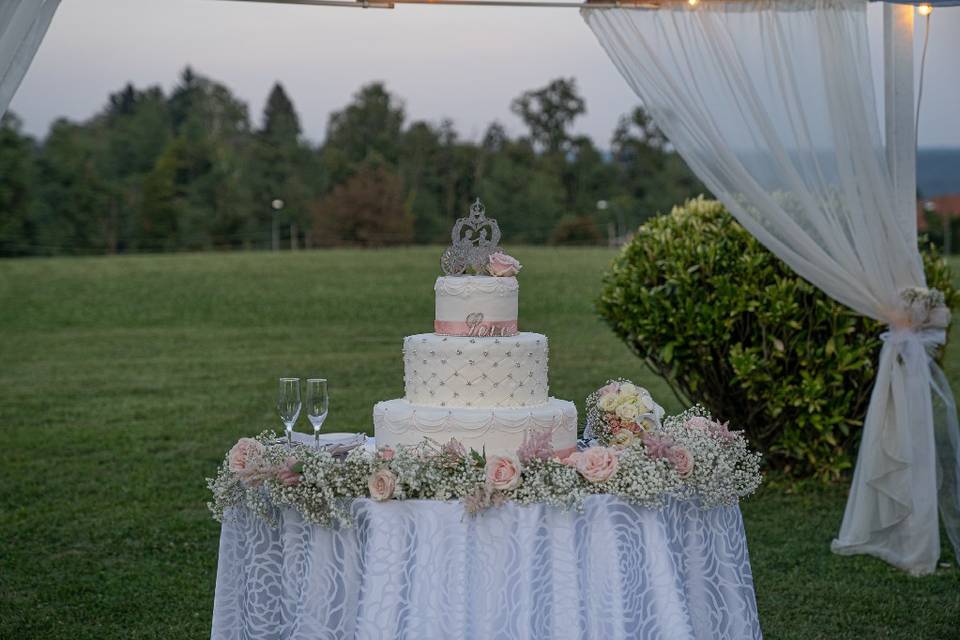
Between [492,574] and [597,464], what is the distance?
44 cm

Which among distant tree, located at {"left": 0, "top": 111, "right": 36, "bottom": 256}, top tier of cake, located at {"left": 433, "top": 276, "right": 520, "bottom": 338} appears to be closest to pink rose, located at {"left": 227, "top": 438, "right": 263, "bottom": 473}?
top tier of cake, located at {"left": 433, "top": 276, "right": 520, "bottom": 338}

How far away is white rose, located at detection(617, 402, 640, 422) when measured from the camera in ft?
12.5

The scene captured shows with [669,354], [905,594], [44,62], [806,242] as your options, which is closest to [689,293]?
[669,354]

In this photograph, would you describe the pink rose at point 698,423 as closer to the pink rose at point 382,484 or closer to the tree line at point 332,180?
the pink rose at point 382,484

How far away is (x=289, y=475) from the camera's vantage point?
339 centimetres

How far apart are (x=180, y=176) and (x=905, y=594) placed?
30914 mm

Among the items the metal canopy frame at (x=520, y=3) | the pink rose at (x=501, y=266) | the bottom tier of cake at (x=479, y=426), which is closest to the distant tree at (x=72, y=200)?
the metal canopy frame at (x=520, y=3)

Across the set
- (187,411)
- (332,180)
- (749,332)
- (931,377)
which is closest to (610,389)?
(931,377)

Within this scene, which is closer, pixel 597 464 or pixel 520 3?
pixel 597 464

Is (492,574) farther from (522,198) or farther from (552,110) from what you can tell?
(552,110)

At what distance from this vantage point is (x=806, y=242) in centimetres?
518

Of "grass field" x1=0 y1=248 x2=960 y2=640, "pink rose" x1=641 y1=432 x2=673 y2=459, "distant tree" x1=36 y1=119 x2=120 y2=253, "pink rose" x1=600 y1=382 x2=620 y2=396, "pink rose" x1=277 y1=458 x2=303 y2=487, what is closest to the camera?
"pink rose" x1=277 y1=458 x2=303 y2=487

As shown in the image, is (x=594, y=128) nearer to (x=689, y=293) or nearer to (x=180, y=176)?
→ (x=180, y=176)

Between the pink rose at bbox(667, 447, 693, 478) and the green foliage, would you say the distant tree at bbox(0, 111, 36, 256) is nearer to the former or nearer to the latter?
the green foliage
